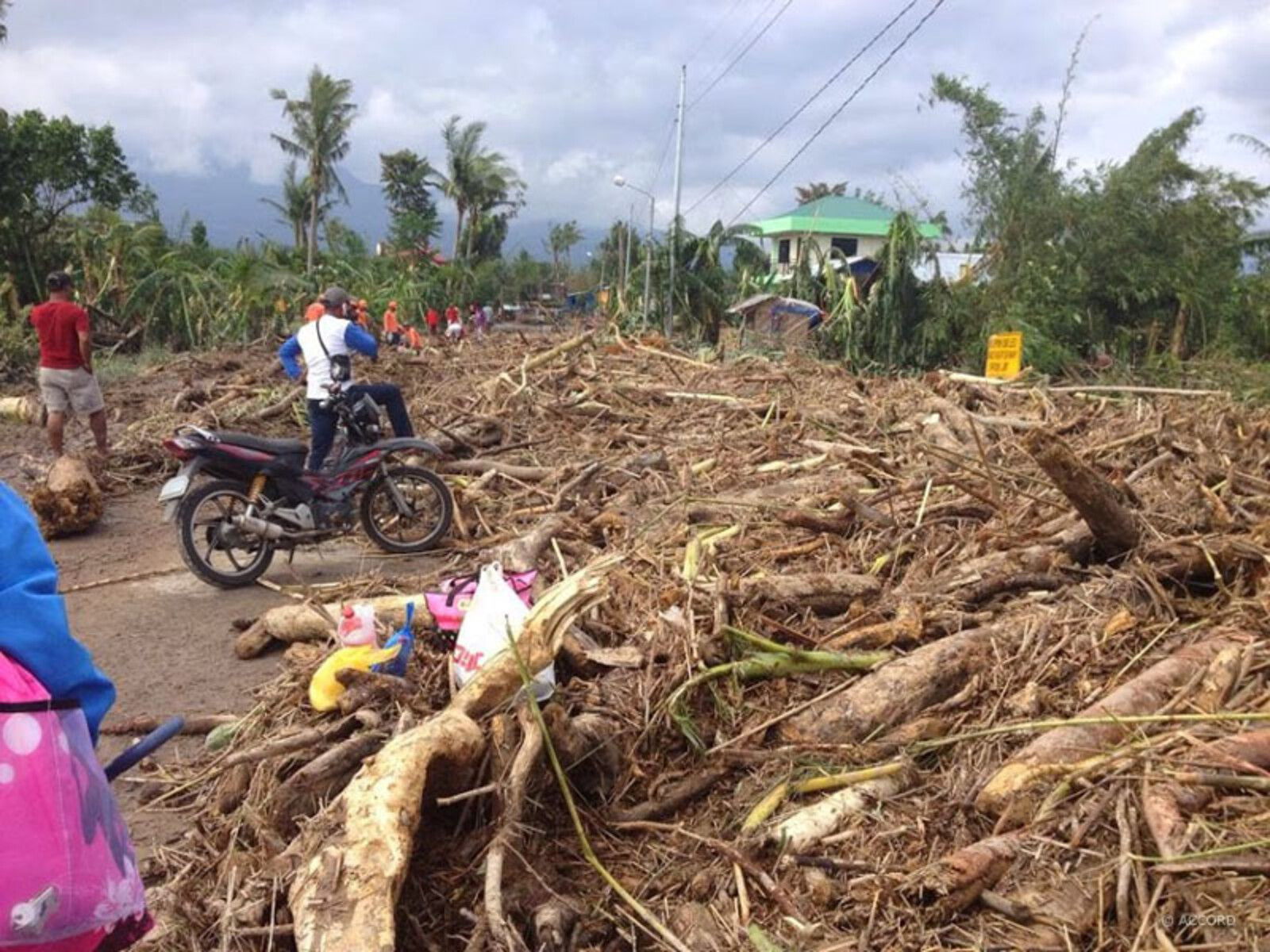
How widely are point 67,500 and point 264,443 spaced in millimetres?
2389

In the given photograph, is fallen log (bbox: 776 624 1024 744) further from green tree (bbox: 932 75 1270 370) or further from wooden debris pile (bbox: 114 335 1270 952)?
green tree (bbox: 932 75 1270 370)

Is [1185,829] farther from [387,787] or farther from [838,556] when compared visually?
[838,556]

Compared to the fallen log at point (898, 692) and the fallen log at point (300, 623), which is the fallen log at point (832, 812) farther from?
the fallen log at point (300, 623)

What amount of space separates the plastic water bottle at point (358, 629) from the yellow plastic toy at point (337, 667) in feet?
0.12

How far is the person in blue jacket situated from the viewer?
1384mm

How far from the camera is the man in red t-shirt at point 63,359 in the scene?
8.36 m

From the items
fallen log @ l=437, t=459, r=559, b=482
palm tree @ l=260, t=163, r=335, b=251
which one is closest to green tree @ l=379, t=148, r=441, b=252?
palm tree @ l=260, t=163, r=335, b=251

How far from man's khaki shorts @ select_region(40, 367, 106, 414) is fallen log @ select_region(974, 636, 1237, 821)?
8.77 metres

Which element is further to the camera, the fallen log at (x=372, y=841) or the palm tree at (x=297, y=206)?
the palm tree at (x=297, y=206)

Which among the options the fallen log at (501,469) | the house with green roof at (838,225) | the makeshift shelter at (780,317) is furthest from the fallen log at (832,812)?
the house with green roof at (838,225)

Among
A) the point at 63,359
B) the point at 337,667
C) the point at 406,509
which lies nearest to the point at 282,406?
the point at 63,359

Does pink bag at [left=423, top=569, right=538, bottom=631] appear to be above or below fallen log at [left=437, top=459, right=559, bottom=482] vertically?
above

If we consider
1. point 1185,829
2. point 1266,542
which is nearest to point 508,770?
point 1185,829

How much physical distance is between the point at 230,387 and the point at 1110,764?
11592 mm
